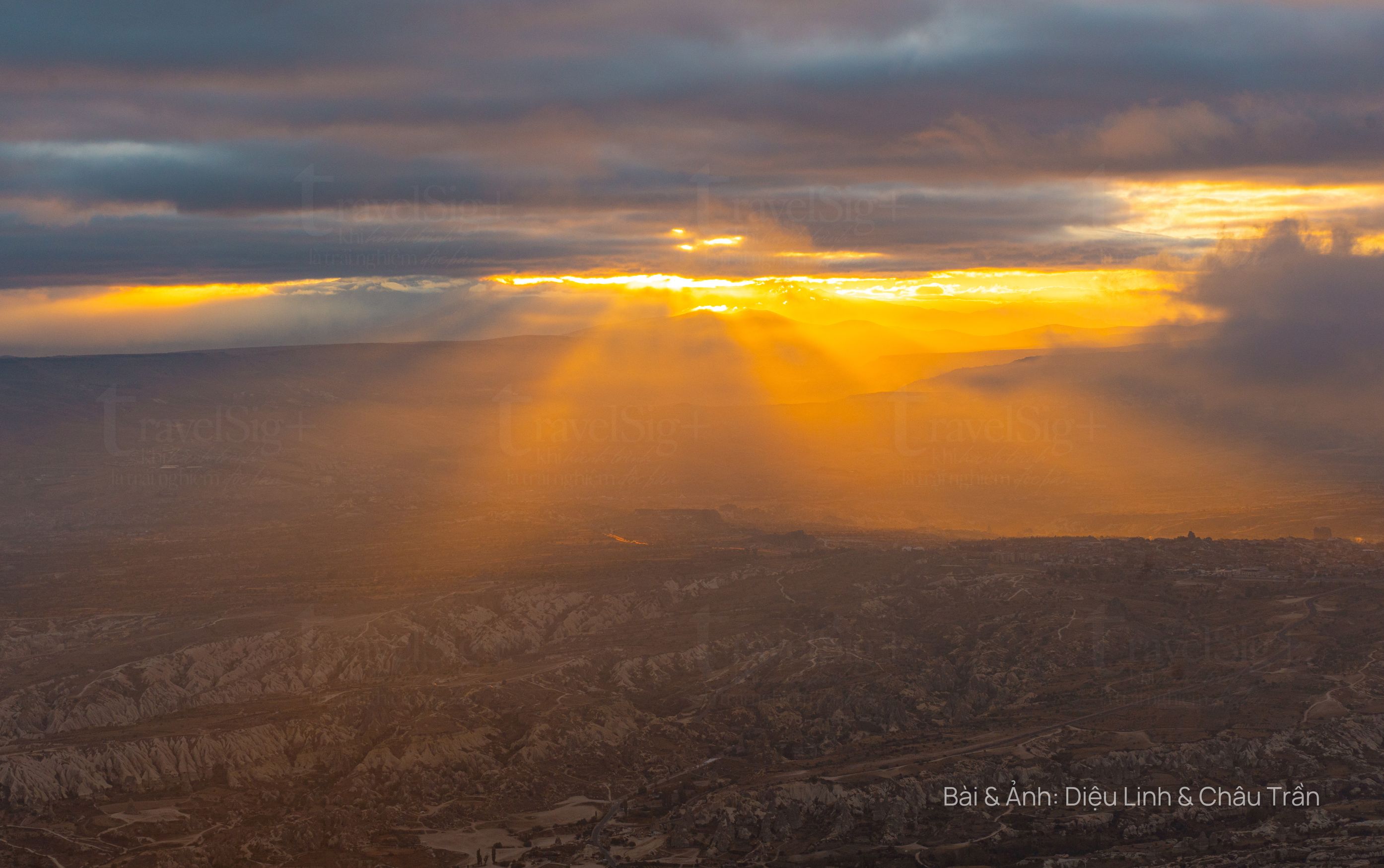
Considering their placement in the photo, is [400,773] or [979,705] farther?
[979,705]

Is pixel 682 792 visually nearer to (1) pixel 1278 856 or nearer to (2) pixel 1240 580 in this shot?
(1) pixel 1278 856

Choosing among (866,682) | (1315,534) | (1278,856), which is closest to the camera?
(1278,856)

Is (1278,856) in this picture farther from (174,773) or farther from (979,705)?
(174,773)

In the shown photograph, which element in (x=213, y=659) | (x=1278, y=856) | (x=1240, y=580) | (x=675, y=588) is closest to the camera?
(x=1278, y=856)

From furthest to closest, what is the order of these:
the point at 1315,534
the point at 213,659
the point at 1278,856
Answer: the point at 1315,534
the point at 213,659
the point at 1278,856

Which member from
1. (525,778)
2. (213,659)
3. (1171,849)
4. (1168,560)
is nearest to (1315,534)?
(1168,560)

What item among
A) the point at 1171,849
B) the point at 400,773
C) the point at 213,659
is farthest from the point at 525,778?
the point at 1171,849

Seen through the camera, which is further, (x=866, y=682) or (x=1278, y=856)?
(x=866, y=682)

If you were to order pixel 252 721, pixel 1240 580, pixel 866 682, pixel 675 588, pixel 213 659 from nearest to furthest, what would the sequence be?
pixel 252 721 → pixel 866 682 → pixel 213 659 → pixel 1240 580 → pixel 675 588
